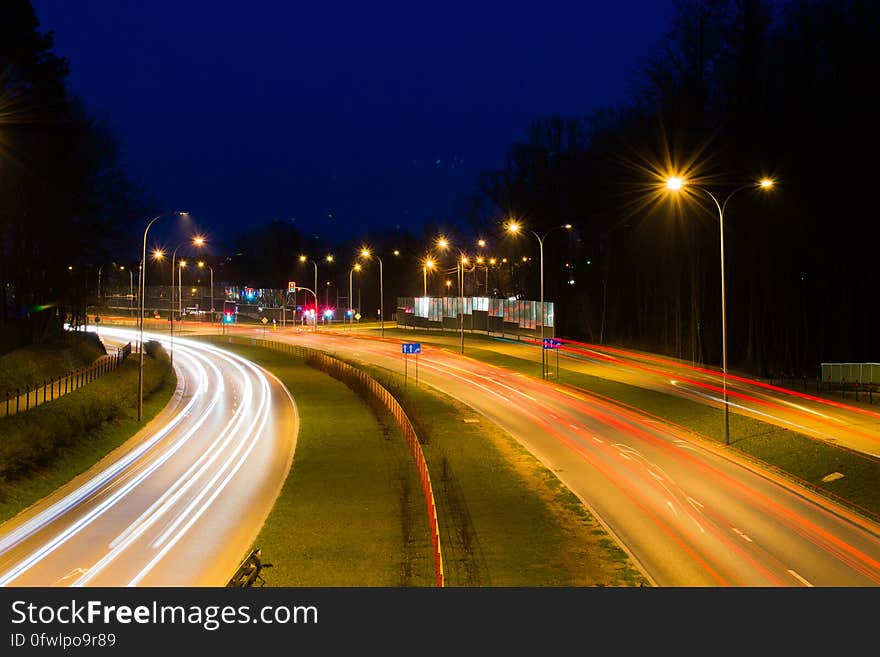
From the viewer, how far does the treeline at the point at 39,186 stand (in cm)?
4934

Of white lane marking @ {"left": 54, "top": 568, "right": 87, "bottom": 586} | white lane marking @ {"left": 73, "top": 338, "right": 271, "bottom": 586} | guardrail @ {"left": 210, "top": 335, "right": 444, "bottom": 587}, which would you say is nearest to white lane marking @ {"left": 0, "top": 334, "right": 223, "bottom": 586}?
white lane marking @ {"left": 54, "top": 568, "right": 87, "bottom": 586}

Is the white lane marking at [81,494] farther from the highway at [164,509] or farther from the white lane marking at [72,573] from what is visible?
the white lane marking at [72,573]

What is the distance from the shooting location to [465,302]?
97812 mm

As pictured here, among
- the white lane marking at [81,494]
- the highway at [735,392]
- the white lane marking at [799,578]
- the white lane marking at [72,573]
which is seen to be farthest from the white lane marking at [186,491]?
the highway at [735,392]

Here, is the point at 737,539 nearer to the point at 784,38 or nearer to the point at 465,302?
the point at 784,38

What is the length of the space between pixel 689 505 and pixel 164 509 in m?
15.3

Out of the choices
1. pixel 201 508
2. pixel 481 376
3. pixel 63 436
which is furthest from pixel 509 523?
pixel 481 376

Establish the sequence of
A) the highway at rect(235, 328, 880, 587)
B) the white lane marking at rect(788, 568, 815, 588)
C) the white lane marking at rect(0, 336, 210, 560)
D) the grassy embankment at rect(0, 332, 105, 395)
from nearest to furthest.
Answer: the white lane marking at rect(788, 568, 815, 588)
the highway at rect(235, 328, 880, 587)
the white lane marking at rect(0, 336, 210, 560)
the grassy embankment at rect(0, 332, 105, 395)

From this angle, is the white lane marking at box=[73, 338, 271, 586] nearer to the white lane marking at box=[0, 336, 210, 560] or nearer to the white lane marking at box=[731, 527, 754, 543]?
the white lane marking at box=[0, 336, 210, 560]

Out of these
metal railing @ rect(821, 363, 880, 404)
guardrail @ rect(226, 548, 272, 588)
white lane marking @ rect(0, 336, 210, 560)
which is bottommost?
white lane marking @ rect(0, 336, 210, 560)

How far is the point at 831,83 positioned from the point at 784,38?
5680 millimetres

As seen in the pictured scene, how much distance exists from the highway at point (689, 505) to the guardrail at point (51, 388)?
2143cm

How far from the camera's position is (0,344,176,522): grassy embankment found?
25.5 m

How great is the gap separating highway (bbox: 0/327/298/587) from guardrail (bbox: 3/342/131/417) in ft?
16.1
